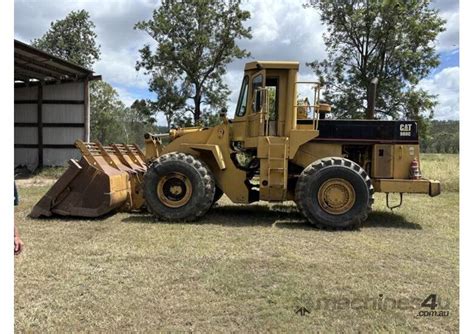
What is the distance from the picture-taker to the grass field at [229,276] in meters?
3.88

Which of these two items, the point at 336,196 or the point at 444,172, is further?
the point at 444,172

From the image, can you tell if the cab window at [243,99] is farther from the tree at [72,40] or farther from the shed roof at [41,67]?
the tree at [72,40]

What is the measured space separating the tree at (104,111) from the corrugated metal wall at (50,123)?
3067 cm

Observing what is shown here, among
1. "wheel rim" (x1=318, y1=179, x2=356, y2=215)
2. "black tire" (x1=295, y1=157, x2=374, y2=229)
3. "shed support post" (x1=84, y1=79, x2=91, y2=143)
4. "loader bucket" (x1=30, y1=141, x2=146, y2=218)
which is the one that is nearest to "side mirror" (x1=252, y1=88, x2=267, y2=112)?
"black tire" (x1=295, y1=157, x2=374, y2=229)

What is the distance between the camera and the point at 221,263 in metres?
5.43

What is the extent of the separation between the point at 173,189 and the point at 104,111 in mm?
48080

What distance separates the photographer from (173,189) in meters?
8.20

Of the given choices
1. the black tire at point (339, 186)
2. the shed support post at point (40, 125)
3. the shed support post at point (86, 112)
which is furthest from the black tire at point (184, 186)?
the shed support post at point (40, 125)

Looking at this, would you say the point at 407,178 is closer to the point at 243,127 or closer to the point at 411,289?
the point at 243,127

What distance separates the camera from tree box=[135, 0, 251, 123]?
2908 cm

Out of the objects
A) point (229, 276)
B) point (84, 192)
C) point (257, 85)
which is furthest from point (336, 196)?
point (84, 192)

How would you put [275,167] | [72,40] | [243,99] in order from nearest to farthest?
[275,167]
[243,99]
[72,40]

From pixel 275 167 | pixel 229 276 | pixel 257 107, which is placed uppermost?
pixel 257 107

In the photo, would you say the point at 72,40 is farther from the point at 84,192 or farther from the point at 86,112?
the point at 84,192
